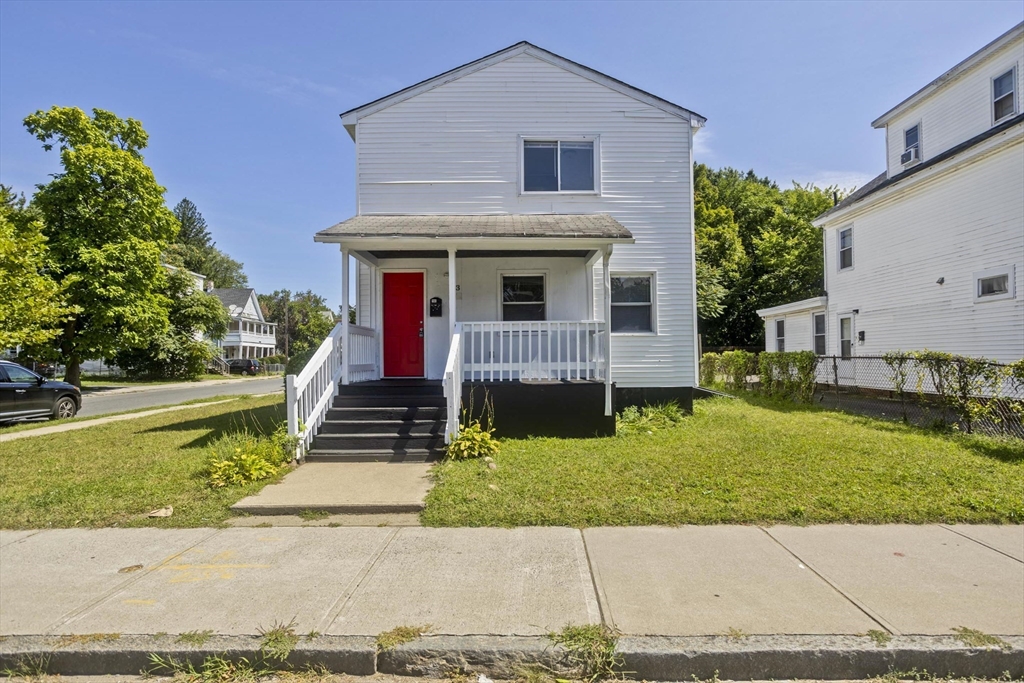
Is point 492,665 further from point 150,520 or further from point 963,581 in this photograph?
point 150,520

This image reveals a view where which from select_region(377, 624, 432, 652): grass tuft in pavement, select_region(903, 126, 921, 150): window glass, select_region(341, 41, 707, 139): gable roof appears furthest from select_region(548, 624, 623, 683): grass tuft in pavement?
select_region(903, 126, 921, 150): window glass

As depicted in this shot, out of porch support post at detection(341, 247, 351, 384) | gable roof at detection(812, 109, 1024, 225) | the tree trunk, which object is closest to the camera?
porch support post at detection(341, 247, 351, 384)

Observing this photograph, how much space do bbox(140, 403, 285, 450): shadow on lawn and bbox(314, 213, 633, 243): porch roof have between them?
3.53 m

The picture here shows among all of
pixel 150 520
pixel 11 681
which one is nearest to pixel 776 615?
pixel 11 681

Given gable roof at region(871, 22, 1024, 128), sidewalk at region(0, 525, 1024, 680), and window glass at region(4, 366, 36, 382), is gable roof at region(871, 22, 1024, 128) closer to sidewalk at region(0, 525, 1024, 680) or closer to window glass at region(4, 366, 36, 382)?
sidewalk at region(0, 525, 1024, 680)

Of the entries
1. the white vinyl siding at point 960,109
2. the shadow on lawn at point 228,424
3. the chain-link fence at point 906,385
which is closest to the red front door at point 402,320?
the shadow on lawn at point 228,424

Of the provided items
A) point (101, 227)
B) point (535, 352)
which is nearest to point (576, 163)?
point (535, 352)

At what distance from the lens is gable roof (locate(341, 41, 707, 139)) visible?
11.0 m

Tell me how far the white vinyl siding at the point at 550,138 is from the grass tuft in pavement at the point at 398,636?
8007mm

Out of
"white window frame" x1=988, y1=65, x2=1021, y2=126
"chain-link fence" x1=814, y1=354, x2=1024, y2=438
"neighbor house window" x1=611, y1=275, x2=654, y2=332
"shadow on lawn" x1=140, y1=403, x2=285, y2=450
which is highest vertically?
"white window frame" x1=988, y1=65, x2=1021, y2=126

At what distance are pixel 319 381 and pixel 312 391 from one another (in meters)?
0.27

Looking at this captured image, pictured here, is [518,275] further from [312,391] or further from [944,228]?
[944,228]

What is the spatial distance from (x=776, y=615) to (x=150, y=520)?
555 centimetres

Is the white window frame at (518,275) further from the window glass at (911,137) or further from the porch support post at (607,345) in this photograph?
the window glass at (911,137)
